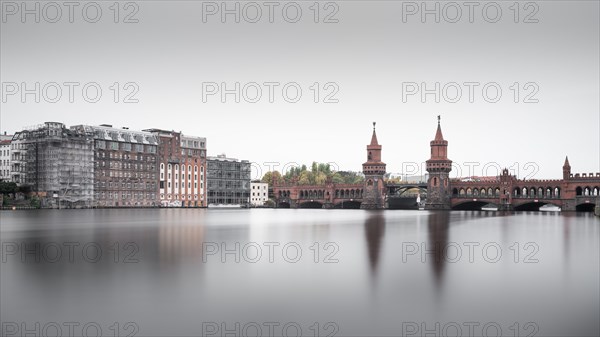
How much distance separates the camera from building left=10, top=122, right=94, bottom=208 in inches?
4894

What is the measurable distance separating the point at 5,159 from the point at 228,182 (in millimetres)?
57450

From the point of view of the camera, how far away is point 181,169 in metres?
154

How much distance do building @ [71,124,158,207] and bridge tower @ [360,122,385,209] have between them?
5940cm

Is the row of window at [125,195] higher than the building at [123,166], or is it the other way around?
the building at [123,166]

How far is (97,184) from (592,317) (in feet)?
417

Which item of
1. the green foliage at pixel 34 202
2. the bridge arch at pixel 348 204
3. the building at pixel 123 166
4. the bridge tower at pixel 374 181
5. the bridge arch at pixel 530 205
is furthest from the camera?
the bridge arch at pixel 348 204

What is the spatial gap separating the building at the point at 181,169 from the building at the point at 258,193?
1269 inches

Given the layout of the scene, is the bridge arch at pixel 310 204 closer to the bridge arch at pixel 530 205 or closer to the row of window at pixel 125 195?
the row of window at pixel 125 195

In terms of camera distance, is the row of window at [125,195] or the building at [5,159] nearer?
the building at [5,159]

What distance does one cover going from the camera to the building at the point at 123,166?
13438 centimetres

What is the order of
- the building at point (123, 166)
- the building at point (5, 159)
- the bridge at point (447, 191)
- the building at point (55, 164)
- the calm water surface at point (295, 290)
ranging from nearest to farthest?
the calm water surface at point (295, 290), the building at point (55, 164), the bridge at point (447, 191), the building at point (5, 159), the building at point (123, 166)

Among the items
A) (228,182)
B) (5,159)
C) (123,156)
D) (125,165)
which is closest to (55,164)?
(5,159)

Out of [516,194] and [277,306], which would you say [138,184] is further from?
[277,306]

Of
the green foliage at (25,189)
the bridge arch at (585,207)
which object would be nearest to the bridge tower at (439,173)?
the bridge arch at (585,207)
